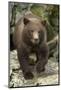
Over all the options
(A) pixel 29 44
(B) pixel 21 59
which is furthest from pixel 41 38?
(B) pixel 21 59

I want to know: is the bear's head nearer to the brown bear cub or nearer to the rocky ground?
the brown bear cub

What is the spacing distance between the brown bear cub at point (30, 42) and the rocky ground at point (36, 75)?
1.8 inches

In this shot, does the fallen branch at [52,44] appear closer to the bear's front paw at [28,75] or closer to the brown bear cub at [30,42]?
the brown bear cub at [30,42]

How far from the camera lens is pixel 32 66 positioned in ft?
7.95

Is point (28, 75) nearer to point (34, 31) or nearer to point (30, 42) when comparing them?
point (30, 42)

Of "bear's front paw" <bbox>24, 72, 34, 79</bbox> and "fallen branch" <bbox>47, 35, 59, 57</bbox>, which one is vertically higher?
"fallen branch" <bbox>47, 35, 59, 57</bbox>

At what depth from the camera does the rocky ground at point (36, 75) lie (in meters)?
2.36

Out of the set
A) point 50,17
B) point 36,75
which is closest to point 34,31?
point 50,17

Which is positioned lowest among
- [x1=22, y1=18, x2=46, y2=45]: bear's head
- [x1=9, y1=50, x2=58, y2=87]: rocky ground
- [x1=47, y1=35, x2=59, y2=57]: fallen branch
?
[x1=9, y1=50, x2=58, y2=87]: rocky ground

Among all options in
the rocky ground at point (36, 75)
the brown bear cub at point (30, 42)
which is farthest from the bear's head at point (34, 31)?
the rocky ground at point (36, 75)

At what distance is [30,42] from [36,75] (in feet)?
1.21

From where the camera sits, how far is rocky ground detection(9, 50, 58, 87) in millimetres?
2361

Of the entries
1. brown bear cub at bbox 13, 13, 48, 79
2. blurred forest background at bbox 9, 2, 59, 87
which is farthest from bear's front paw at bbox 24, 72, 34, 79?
blurred forest background at bbox 9, 2, 59, 87

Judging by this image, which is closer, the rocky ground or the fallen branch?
the rocky ground
